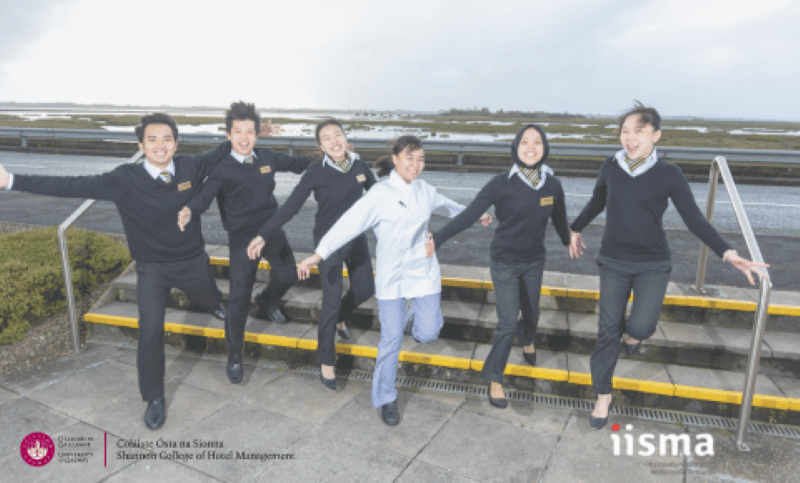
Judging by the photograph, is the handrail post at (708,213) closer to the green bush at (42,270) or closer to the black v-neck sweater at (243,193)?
the black v-neck sweater at (243,193)

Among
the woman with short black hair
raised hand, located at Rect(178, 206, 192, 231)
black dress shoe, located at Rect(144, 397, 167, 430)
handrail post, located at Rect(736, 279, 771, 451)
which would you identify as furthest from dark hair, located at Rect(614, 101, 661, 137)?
black dress shoe, located at Rect(144, 397, 167, 430)

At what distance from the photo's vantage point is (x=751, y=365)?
313 centimetres

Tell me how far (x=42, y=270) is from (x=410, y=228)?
3.99 meters

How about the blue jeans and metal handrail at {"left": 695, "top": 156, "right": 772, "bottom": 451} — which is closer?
metal handrail at {"left": 695, "top": 156, "right": 772, "bottom": 451}

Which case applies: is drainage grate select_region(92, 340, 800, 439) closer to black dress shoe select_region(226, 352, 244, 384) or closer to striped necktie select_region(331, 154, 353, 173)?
black dress shoe select_region(226, 352, 244, 384)

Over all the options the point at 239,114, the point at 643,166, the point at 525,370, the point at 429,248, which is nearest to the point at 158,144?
the point at 239,114

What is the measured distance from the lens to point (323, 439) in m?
3.28

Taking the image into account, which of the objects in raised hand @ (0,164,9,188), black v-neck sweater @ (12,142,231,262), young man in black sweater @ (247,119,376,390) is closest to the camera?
raised hand @ (0,164,9,188)

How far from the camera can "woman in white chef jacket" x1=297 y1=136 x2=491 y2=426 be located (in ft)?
10.7

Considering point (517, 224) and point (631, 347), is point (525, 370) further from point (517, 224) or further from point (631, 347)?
point (517, 224)

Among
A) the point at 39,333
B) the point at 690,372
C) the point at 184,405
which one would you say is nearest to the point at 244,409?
the point at 184,405

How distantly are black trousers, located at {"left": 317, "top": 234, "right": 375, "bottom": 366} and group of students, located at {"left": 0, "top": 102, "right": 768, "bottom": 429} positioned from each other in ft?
0.05

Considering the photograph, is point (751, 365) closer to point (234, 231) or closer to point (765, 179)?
point (234, 231)

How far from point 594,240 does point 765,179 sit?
33.6 feet
